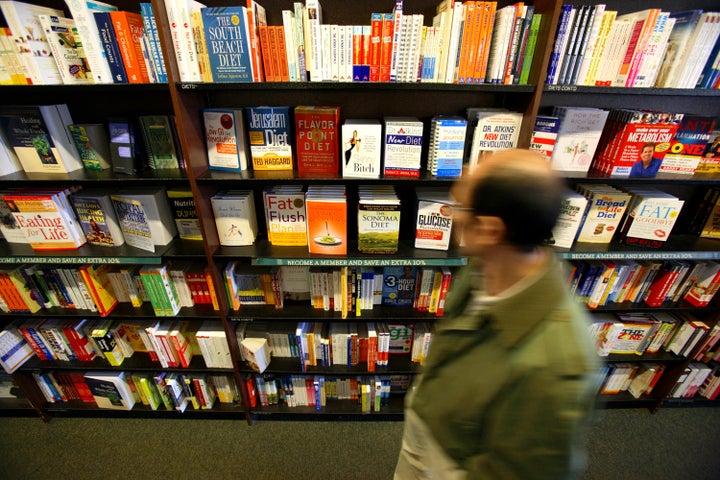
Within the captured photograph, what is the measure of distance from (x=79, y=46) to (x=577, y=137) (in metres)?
2.38

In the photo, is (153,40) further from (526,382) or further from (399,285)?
(526,382)

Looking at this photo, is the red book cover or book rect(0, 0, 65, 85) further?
the red book cover

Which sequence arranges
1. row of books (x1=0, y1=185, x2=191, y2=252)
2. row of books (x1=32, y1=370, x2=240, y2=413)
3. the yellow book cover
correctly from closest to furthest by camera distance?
row of books (x1=0, y1=185, x2=191, y2=252)
the yellow book cover
row of books (x1=32, y1=370, x2=240, y2=413)

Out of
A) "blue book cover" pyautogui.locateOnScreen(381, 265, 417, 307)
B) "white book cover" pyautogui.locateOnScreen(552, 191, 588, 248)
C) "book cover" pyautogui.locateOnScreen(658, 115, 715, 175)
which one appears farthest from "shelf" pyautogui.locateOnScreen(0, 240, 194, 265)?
"book cover" pyautogui.locateOnScreen(658, 115, 715, 175)

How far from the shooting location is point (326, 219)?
1720 mm

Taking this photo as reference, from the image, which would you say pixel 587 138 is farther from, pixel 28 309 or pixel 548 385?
pixel 28 309

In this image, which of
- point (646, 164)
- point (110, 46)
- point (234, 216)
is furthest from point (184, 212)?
point (646, 164)

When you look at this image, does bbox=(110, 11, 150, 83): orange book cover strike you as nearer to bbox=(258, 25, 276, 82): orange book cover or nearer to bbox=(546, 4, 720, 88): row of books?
bbox=(258, 25, 276, 82): orange book cover

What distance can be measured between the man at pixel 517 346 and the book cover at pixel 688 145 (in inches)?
60.6

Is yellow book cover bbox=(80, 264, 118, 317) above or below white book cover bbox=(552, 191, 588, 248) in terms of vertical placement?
below

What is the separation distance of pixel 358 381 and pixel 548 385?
1.68m

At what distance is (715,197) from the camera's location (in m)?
1.91

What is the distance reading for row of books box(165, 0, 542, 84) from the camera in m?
1.39

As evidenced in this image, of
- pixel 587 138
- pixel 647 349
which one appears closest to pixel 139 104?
pixel 587 138
